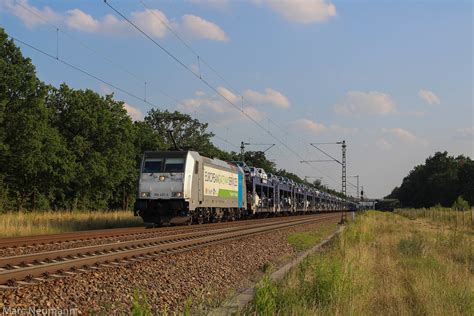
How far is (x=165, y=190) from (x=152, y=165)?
5.90 feet

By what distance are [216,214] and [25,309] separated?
25.6 metres

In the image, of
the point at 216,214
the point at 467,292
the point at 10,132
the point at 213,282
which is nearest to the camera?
the point at 467,292

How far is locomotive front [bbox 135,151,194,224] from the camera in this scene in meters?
25.5

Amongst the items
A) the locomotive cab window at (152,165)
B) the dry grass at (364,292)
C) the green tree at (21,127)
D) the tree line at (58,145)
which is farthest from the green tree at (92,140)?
the dry grass at (364,292)

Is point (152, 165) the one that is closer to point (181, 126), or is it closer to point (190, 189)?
point (190, 189)

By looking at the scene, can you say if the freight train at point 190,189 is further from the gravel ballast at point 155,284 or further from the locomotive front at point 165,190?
the gravel ballast at point 155,284

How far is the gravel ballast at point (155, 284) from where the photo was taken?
7.92m

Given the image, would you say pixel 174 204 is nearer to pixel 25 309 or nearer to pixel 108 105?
pixel 25 309

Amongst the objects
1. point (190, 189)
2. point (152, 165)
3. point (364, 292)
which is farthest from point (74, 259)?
point (152, 165)

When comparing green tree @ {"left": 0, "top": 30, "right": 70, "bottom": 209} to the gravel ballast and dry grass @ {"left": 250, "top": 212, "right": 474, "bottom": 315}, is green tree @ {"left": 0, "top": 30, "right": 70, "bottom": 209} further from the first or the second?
dry grass @ {"left": 250, "top": 212, "right": 474, "bottom": 315}

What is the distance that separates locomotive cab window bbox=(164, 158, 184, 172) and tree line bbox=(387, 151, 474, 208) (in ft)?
311

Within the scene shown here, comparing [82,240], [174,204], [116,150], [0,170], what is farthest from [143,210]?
[116,150]

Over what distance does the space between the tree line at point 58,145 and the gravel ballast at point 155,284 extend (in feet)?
87.4

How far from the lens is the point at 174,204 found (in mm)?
25281
